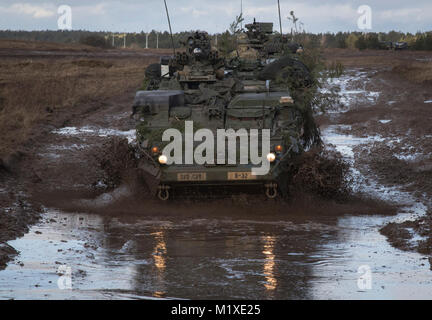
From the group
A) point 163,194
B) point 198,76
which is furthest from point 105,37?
point 163,194

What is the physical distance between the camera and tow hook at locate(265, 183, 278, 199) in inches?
485

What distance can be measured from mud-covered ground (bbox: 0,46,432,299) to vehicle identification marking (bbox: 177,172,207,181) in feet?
1.80

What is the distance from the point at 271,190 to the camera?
12.5 metres

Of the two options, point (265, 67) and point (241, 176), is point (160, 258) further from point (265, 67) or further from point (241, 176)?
point (265, 67)

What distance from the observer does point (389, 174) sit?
15758 mm

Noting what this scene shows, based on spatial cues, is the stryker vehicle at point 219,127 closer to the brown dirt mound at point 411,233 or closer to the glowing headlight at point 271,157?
the glowing headlight at point 271,157

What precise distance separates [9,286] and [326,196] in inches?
253

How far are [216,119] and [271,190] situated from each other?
1.89 metres

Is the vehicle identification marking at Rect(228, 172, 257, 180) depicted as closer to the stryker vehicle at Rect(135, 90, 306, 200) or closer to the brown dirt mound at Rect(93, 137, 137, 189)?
the stryker vehicle at Rect(135, 90, 306, 200)

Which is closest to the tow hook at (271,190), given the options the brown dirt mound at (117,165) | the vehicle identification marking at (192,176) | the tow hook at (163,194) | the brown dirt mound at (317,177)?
the brown dirt mound at (317,177)

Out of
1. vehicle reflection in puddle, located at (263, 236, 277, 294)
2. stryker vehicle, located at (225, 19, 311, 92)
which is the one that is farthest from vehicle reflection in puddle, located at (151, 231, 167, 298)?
stryker vehicle, located at (225, 19, 311, 92)

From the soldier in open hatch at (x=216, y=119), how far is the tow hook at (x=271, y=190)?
0.01 m

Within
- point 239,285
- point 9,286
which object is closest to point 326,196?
point 239,285

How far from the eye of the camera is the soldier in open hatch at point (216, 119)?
12.3 meters
